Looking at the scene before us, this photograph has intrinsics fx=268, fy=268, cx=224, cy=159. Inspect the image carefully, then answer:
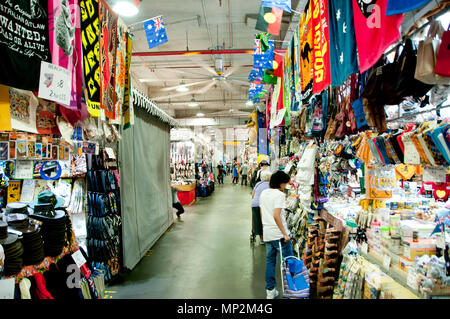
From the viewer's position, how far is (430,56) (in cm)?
153

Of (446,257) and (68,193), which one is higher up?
(68,193)

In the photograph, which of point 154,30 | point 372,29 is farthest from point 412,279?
point 154,30

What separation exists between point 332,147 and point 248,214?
19.8 ft

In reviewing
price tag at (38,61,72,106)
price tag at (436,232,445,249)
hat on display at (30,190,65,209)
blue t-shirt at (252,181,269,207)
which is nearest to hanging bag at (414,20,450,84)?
price tag at (436,232,445,249)

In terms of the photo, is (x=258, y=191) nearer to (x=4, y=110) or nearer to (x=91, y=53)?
(x=91, y=53)

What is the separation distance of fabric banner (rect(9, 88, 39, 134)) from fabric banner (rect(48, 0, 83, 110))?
0.29 m

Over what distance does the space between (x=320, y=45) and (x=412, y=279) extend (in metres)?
2.17

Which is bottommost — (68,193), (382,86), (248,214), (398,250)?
(248,214)

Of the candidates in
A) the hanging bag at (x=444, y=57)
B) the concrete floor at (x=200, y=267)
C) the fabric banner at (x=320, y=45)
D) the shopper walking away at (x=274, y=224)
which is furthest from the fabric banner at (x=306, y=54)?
the concrete floor at (x=200, y=267)

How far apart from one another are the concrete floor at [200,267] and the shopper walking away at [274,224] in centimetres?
42

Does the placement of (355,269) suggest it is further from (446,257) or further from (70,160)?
(70,160)
